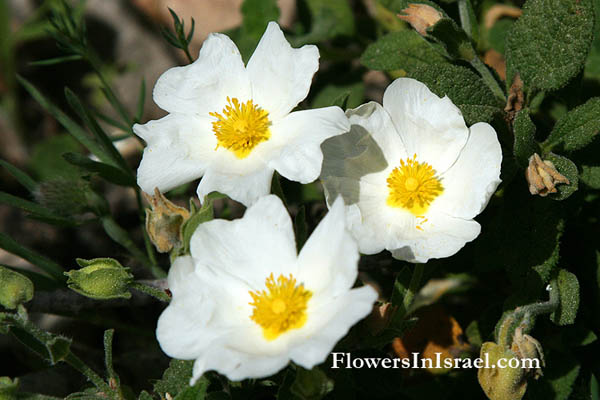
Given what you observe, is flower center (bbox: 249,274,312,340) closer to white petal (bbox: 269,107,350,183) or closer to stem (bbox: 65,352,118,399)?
white petal (bbox: 269,107,350,183)

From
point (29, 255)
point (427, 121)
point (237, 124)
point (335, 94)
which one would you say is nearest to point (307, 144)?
point (237, 124)

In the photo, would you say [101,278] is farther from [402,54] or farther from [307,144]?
[402,54]

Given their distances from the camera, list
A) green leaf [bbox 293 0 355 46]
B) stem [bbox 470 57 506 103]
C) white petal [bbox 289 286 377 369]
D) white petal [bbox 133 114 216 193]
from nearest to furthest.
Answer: white petal [bbox 289 286 377 369] < white petal [bbox 133 114 216 193] < stem [bbox 470 57 506 103] < green leaf [bbox 293 0 355 46]

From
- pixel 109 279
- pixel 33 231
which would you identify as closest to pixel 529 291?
pixel 109 279

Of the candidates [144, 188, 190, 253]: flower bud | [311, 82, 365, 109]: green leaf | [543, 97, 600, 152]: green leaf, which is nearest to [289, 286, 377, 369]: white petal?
[144, 188, 190, 253]: flower bud

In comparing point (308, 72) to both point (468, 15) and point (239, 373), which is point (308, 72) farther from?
point (239, 373)
